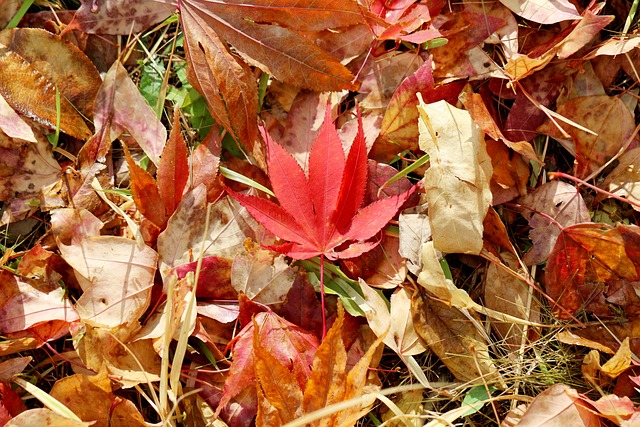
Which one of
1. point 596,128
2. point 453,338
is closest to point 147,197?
point 453,338

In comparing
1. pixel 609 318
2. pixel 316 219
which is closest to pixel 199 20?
pixel 316 219

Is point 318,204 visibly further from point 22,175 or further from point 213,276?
point 22,175

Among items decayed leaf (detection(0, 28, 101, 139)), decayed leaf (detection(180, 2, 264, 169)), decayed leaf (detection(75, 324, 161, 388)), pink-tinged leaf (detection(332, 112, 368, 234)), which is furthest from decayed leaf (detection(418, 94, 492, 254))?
decayed leaf (detection(0, 28, 101, 139))

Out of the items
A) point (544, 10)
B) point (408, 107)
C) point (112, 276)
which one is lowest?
point (112, 276)

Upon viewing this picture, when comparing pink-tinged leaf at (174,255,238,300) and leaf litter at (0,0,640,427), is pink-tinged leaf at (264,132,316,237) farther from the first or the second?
pink-tinged leaf at (174,255,238,300)

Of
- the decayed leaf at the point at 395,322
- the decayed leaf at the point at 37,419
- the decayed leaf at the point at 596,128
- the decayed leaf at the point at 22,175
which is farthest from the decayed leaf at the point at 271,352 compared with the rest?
the decayed leaf at the point at 596,128

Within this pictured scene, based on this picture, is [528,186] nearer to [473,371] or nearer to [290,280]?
[473,371]
